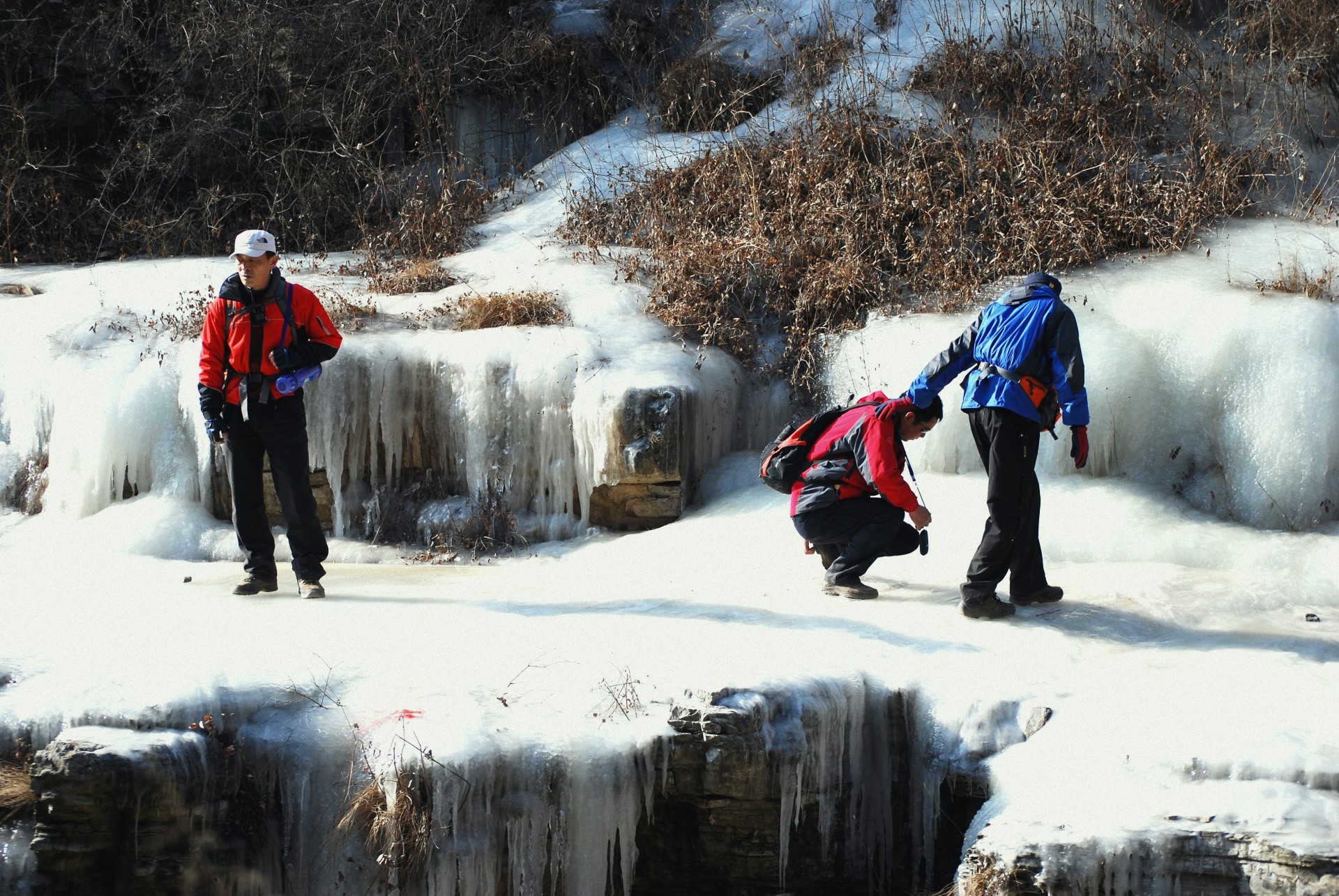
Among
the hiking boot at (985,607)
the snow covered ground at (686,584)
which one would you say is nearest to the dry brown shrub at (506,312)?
the snow covered ground at (686,584)

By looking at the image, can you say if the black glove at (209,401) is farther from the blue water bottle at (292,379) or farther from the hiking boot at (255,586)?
the hiking boot at (255,586)

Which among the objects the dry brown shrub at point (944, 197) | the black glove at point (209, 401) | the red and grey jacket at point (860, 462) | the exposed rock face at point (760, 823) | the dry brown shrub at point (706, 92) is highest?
the dry brown shrub at point (706, 92)

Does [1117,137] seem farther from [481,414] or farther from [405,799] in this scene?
[405,799]

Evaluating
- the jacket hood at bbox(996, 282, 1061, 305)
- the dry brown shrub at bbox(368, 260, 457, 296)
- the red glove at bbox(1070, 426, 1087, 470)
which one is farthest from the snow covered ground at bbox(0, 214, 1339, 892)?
the jacket hood at bbox(996, 282, 1061, 305)

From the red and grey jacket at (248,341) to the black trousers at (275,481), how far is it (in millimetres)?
114

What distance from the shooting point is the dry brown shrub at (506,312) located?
8.73 metres

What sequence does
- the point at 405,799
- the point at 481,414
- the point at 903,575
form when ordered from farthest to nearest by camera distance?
the point at 481,414, the point at 903,575, the point at 405,799

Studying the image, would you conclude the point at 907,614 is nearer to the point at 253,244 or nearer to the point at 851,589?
the point at 851,589

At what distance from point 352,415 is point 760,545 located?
3.02 meters

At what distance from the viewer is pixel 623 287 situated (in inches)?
372

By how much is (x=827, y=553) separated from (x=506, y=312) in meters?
3.57

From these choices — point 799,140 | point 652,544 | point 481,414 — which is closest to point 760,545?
point 652,544

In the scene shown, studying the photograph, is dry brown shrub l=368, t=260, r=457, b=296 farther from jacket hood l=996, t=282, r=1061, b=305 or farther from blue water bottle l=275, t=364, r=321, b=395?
jacket hood l=996, t=282, r=1061, b=305

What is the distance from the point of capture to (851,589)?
19.9ft
